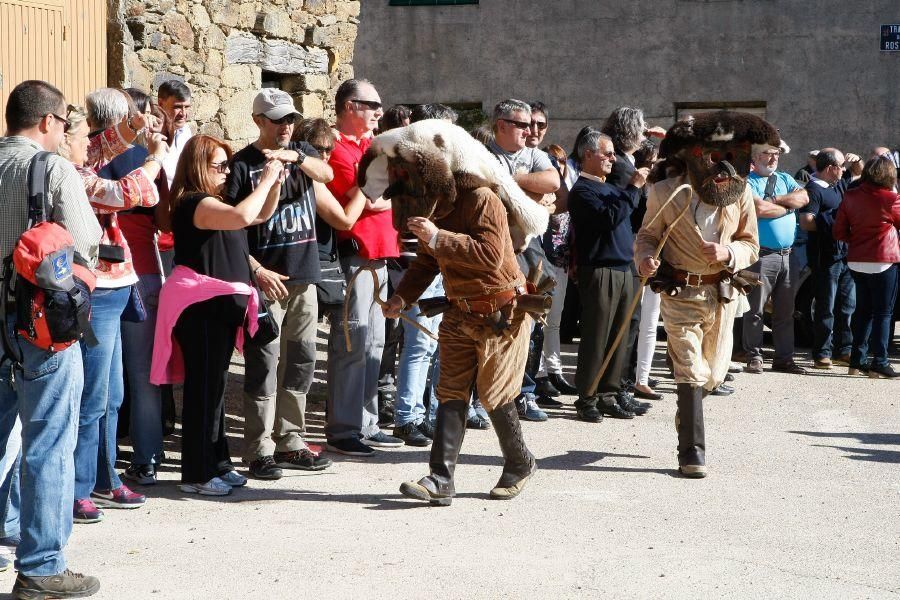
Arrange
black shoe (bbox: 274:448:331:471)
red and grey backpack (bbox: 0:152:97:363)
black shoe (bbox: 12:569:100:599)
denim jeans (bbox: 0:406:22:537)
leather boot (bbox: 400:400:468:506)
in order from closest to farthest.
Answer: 1. red and grey backpack (bbox: 0:152:97:363)
2. black shoe (bbox: 12:569:100:599)
3. denim jeans (bbox: 0:406:22:537)
4. leather boot (bbox: 400:400:468:506)
5. black shoe (bbox: 274:448:331:471)

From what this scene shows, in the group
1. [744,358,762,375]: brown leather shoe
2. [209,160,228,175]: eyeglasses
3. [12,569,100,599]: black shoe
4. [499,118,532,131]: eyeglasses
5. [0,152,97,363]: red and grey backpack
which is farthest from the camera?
[744,358,762,375]: brown leather shoe

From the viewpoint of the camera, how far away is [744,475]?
6.90 metres

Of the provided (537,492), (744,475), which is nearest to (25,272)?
(537,492)

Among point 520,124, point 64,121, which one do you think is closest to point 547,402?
point 520,124

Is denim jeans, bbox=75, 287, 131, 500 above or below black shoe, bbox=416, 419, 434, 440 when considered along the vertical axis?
above

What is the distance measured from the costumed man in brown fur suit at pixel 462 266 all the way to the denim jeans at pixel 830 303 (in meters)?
5.71

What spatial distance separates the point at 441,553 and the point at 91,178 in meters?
2.31

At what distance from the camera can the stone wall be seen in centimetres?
950

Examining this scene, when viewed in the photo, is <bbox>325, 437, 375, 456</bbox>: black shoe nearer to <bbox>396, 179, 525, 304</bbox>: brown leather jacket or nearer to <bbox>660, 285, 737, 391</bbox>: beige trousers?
<bbox>396, 179, 525, 304</bbox>: brown leather jacket

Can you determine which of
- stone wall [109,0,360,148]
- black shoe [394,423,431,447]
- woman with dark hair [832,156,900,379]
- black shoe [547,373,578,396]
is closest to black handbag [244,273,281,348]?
black shoe [394,423,431,447]

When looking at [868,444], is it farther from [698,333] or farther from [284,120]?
[284,120]

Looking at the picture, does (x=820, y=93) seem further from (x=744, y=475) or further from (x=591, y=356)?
(x=744, y=475)

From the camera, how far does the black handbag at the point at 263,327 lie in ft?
21.0

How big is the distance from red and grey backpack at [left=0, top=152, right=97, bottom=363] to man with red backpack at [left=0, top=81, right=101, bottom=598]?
0.09 feet
